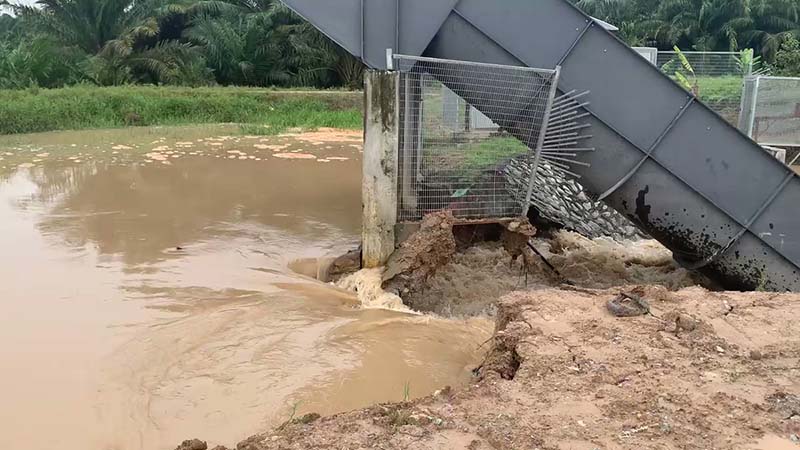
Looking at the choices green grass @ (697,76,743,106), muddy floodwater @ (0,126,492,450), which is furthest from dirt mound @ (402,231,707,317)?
green grass @ (697,76,743,106)

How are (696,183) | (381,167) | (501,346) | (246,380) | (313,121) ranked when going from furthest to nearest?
(313,121) < (696,183) < (381,167) < (246,380) < (501,346)

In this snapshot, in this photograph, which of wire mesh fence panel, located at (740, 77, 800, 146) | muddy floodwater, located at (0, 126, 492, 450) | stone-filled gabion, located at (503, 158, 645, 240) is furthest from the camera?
wire mesh fence panel, located at (740, 77, 800, 146)

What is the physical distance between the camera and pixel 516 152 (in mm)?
8758

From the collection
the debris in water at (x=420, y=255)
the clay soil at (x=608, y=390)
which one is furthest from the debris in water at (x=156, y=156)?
the clay soil at (x=608, y=390)

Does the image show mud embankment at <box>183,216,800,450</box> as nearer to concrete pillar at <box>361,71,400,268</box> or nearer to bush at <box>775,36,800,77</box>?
concrete pillar at <box>361,71,400,268</box>

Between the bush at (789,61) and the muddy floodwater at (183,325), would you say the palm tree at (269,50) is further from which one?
the muddy floodwater at (183,325)

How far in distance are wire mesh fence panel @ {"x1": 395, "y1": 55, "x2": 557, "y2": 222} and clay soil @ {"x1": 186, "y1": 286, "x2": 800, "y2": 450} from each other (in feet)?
8.72

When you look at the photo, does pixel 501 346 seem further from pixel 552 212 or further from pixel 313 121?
pixel 313 121

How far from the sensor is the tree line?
27.8 metres

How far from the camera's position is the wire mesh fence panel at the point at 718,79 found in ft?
52.7

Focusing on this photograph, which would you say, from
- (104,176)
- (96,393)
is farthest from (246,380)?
(104,176)

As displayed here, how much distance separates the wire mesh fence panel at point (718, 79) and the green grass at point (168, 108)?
10.4 metres

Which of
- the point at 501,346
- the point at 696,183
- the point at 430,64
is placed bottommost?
the point at 501,346

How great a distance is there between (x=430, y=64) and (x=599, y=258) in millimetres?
3621
